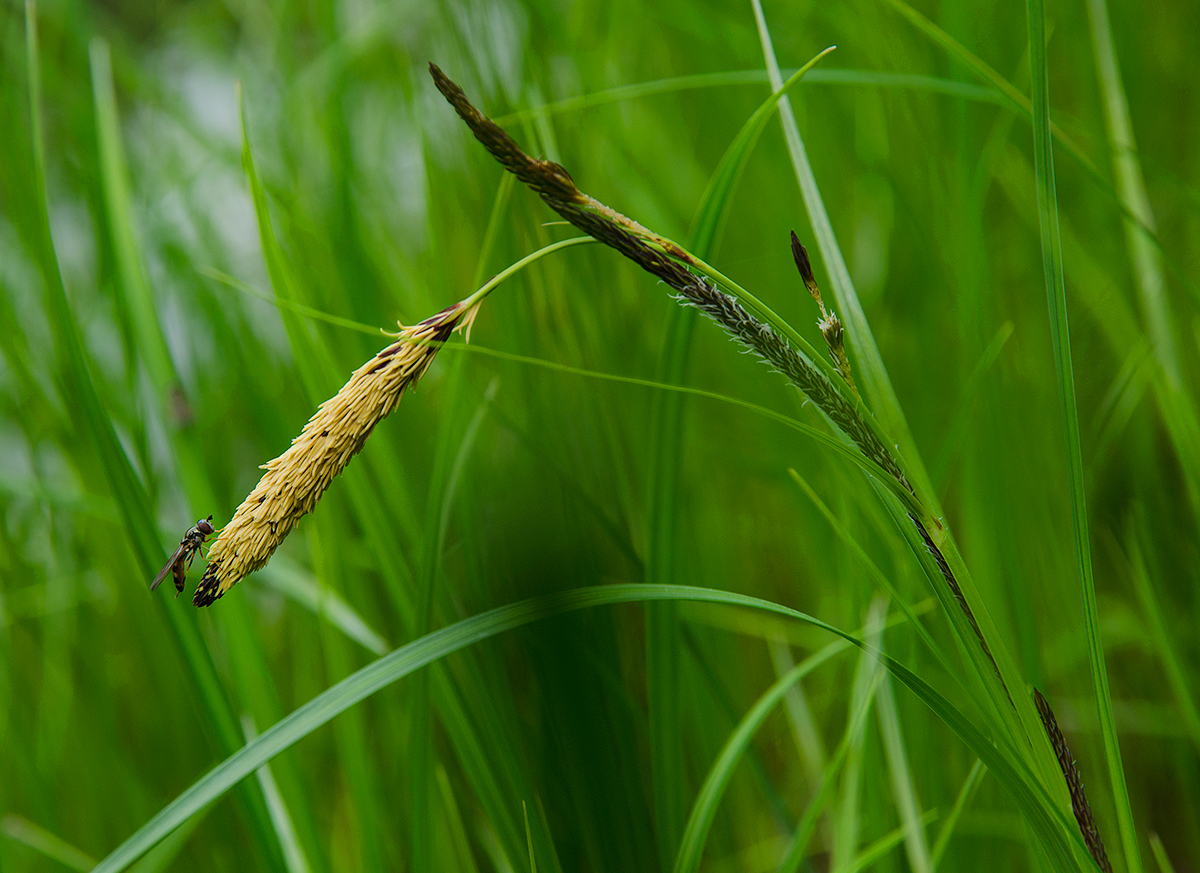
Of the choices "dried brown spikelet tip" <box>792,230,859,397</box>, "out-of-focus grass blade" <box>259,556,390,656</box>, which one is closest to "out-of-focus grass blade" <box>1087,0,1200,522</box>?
"dried brown spikelet tip" <box>792,230,859,397</box>

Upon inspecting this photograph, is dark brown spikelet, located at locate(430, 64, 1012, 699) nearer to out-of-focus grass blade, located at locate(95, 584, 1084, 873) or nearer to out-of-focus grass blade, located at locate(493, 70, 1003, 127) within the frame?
out-of-focus grass blade, located at locate(95, 584, 1084, 873)

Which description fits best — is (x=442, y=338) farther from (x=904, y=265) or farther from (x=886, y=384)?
(x=904, y=265)

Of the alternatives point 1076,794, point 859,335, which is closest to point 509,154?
point 859,335

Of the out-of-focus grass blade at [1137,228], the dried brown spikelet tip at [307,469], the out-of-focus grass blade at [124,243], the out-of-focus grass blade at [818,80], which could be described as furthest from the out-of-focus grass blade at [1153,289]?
the out-of-focus grass blade at [124,243]

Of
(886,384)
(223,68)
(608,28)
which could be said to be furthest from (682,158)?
(223,68)

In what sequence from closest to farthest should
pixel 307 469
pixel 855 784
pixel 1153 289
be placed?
pixel 307 469, pixel 855 784, pixel 1153 289

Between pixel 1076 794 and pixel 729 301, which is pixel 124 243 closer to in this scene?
pixel 729 301
